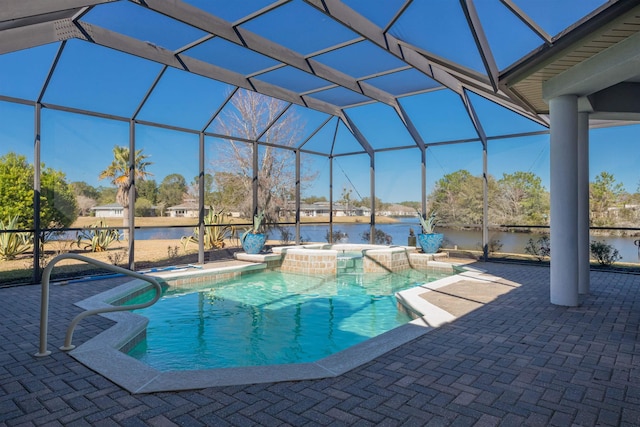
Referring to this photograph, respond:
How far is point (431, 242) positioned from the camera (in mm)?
11117

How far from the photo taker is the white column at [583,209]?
6.37 metres

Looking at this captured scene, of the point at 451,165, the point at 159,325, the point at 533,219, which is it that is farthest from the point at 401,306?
the point at 451,165

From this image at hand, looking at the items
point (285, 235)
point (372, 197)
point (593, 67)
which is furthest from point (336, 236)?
point (593, 67)

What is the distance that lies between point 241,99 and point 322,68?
5.34m

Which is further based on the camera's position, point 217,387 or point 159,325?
point 159,325

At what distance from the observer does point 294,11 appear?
6020 millimetres

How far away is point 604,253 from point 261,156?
10.8m

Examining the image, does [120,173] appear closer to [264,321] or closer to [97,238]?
[97,238]

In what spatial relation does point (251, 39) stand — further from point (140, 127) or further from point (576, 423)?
point (576, 423)

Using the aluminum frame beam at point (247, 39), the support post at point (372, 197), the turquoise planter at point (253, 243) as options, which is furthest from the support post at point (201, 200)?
the support post at point (372, 197)

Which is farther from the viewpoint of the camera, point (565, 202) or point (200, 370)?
point (565, 202)

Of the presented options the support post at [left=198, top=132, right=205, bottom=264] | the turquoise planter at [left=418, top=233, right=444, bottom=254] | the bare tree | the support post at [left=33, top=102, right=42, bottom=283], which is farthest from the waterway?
the support post at [left=33, top=102, right=42, bottom=283]

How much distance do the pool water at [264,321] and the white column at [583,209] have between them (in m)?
3.11

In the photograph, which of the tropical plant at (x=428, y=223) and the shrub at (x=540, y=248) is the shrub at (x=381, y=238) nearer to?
the tropical plant at (x=428, y=223)
